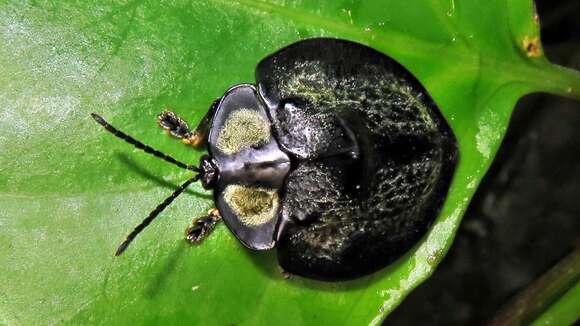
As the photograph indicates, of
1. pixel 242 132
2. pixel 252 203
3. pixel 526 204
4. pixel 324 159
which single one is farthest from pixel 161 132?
pixel 526 204

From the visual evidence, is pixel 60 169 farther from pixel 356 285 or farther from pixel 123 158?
pixel 356 285

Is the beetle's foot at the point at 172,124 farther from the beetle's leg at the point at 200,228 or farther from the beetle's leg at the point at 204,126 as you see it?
the beetle's leg at the point at 200,228

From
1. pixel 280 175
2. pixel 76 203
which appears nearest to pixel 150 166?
pixel 76 203

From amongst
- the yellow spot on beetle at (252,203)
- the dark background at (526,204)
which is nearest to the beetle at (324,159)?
the yellow spot on beetle at (252,203)

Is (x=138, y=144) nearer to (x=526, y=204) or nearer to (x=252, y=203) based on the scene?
(x=252, y=203)

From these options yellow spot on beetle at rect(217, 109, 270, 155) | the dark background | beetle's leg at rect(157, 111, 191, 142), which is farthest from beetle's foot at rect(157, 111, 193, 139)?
the dark background

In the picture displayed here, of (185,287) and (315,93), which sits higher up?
(315,93)
